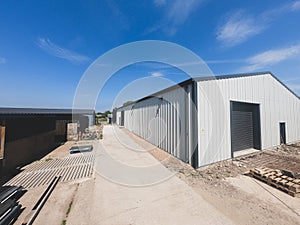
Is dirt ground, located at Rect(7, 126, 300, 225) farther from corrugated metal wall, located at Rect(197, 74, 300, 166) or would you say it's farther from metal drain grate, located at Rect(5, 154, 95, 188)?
corrugated metal wall, located at Rect(197, 74, 300, 166)

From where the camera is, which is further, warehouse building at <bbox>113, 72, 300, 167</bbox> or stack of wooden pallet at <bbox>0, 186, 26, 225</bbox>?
warehouse building at <bbox>113, 72, 300, 167</bbox>

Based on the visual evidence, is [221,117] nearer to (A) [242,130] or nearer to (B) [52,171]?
(A) [242,130]

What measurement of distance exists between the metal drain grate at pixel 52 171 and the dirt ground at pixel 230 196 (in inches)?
21.9

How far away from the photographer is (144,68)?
1349 centimetres

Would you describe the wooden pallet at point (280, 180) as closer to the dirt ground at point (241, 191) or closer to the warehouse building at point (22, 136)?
the dirt ground at point (241, 191)

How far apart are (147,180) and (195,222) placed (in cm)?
208

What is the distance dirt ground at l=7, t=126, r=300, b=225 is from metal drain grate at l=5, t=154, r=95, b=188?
1.82 feet

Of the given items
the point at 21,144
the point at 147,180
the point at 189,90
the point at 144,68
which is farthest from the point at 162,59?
the point at 21,144

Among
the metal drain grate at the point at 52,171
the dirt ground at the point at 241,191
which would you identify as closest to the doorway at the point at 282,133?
the dirt ground at the point at 241,191

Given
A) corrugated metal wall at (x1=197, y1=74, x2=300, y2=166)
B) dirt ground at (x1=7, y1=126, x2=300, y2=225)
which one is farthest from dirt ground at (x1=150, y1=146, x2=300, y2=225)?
corrugated metal wall at (x1=197, y1=74, x2=300, y2=166)

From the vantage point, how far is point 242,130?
7.64 meters

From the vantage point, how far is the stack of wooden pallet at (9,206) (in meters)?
2.63

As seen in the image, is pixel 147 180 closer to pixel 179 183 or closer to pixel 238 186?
pixel 179 183

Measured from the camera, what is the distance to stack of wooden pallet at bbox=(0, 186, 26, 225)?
263 centimetres
